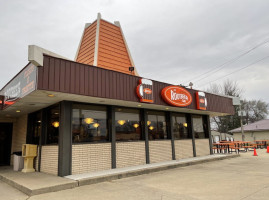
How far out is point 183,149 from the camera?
11.4m

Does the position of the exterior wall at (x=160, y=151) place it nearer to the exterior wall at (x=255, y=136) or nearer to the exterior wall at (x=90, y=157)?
the exterior wall at (x=90, y=157)

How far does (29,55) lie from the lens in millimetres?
5293

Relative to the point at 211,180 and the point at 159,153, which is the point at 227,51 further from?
the point at 211,180

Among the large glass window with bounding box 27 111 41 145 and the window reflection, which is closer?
the large glass window with bounding box 27 111 41 145

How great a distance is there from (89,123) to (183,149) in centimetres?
622

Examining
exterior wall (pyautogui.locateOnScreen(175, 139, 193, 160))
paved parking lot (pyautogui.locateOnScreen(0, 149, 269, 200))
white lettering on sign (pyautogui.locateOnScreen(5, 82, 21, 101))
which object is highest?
white lettering on sign (pyautogui.locateOnScreen(5, 82, 21, 101))

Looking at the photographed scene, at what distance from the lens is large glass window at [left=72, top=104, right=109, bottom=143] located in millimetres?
7522

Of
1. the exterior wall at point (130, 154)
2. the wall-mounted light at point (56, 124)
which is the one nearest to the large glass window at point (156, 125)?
the exterior wall at point (130, 154)

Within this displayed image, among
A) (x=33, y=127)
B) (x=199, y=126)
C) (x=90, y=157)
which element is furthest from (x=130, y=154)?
(x=199, y=126)

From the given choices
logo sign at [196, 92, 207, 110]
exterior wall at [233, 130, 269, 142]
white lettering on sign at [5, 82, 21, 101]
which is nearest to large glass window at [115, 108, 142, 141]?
logo sign at [196, 92, 207, 110]

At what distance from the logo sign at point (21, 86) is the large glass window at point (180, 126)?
7.91m

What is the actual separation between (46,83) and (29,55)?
87 centimetres

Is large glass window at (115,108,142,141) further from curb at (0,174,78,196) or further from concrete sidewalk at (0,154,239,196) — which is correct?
curb at (0,174,78,196)

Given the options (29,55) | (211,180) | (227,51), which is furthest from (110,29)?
(227,51)
